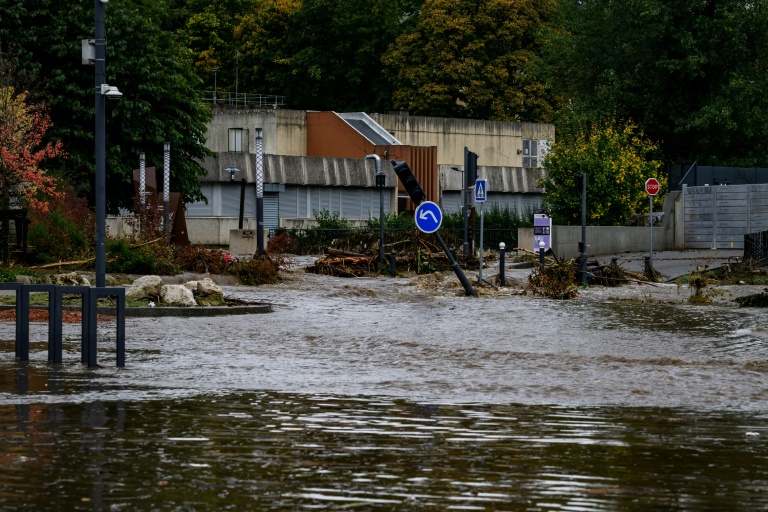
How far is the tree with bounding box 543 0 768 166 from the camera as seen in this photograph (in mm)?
56250

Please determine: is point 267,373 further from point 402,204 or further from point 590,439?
point 402,204

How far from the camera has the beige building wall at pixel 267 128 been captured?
68.1 metres

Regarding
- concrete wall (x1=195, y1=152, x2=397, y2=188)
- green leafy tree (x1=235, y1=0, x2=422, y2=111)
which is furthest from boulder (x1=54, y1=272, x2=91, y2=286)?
green leafy tree (x1=235, y1=0, x2=422, y2=111)

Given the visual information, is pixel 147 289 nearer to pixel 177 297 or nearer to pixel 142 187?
pixel 177 297

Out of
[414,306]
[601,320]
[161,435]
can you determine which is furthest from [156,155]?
[161,435]

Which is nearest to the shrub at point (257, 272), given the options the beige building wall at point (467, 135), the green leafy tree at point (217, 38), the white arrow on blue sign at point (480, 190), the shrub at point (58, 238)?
the shrub at point (58, 238)

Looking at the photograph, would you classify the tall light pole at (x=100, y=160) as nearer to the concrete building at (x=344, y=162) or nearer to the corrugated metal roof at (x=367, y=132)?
the concrete building at (x=344, y=162)

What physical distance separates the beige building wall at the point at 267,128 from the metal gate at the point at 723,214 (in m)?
27.2

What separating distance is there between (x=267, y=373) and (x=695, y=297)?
14351 millimetres

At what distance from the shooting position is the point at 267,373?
13062 mm

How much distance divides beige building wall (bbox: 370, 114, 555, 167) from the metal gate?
23737 millimetres

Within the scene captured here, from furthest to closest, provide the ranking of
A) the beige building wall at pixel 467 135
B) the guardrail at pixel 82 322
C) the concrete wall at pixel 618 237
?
the beige building wall at pixel 467 135, the concrete wall at pixel 618 237, the guardrail at pixel 82 322

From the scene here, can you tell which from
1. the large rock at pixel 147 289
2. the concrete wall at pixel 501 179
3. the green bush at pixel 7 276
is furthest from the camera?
the concrete wall at pixel 501 179

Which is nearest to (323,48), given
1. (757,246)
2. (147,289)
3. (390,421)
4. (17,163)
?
(757,246)
